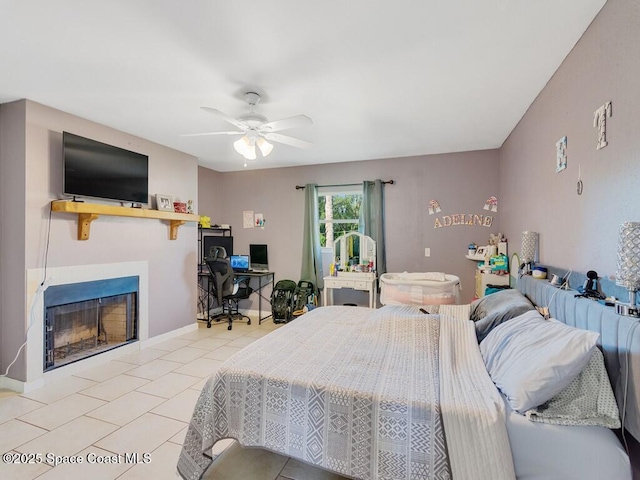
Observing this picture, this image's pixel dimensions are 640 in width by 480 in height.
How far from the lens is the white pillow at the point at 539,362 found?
1.25m

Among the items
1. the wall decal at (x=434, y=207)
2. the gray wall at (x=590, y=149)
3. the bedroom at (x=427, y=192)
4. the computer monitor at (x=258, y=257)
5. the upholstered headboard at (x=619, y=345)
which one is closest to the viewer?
the upholstered headboard at (x=619, y=345)

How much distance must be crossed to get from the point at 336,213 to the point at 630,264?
4.04 m

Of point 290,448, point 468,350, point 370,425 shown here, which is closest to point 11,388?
point 290,448

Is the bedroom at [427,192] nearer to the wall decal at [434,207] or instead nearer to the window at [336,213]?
the wall decal at [434,207]

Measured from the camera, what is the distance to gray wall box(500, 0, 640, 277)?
136 centimetres

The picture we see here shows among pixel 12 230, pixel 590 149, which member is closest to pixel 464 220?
pixel 590 149

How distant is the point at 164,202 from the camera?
3.95 metres

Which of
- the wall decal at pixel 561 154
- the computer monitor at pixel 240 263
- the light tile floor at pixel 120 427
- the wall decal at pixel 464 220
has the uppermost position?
the wall decal at pixel 561 154

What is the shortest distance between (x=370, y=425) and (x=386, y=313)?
1.38 m

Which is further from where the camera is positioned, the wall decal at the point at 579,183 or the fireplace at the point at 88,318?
the fireplace at the point at 88,318

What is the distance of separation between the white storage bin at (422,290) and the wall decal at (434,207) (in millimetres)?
948

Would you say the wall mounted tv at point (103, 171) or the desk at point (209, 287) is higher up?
the wall mounted tv at point (103, 171)

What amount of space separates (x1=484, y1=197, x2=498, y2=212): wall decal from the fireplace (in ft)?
14.8

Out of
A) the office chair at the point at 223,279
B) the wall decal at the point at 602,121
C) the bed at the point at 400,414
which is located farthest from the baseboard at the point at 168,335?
the wall decal at the point at 602,121
